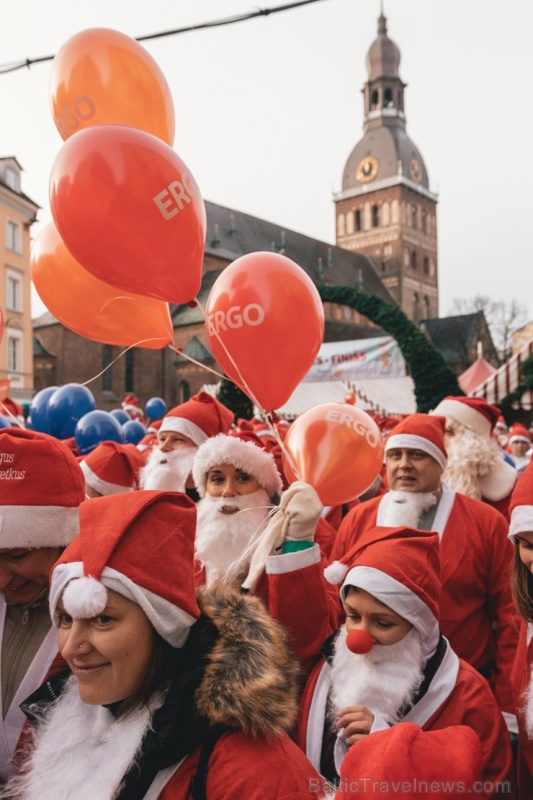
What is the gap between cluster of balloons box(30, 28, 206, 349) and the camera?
2.49 metres

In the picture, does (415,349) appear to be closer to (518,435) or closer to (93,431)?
(518,435)

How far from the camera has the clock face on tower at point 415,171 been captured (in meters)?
66.4

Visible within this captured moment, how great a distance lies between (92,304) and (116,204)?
3.20 feet

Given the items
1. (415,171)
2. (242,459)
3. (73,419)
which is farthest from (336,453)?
(415,171)

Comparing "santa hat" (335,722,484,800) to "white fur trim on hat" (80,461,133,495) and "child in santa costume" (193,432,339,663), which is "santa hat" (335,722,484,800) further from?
"white fur trim on hat" (80,461,133,495)

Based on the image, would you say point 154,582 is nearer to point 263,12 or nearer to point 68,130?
point 68,130

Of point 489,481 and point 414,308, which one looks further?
point 414,308

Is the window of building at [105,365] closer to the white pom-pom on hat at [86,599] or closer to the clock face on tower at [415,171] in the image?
the white pom-pom on hat at [86,599]

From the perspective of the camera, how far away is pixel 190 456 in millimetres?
4266

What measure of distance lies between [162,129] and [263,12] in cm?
169

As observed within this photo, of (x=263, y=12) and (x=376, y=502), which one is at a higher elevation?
(x=263, y=12)

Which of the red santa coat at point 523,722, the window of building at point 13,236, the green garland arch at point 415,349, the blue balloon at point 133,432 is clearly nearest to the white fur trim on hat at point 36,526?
the red santa coat at point 523,722

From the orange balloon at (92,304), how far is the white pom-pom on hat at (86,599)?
206 centimetres

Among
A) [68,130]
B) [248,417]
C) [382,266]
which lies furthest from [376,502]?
[382,266]
